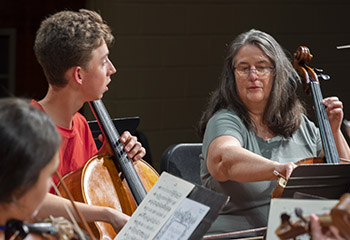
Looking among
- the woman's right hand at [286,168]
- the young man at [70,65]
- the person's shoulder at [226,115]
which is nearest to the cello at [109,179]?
the young man at [70,65]

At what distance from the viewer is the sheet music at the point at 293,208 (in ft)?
3.90

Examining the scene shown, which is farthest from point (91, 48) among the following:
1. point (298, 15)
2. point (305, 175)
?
point (298, 15)

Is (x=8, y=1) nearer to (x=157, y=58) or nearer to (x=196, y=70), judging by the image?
(x=157, y=58)

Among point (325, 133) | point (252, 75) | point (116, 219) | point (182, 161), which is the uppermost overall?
point (252, 75)

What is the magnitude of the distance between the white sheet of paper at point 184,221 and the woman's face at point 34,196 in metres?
0.42

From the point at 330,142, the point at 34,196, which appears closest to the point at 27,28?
the point at 330,142

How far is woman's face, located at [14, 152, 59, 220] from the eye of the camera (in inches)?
42.2

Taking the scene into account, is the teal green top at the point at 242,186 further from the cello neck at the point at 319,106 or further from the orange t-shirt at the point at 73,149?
the orange t-shirt at the point at 73,149

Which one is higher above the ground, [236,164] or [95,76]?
[95,76]

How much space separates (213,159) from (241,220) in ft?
0.81

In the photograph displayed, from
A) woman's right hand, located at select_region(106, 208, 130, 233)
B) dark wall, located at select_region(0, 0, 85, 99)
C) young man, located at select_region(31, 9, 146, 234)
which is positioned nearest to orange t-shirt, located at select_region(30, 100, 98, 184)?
young man, located at select_region(31, 9, 146, 234)

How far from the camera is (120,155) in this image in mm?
1976

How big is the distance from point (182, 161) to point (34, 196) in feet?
4.82

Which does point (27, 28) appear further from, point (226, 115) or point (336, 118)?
point (336, 118)
